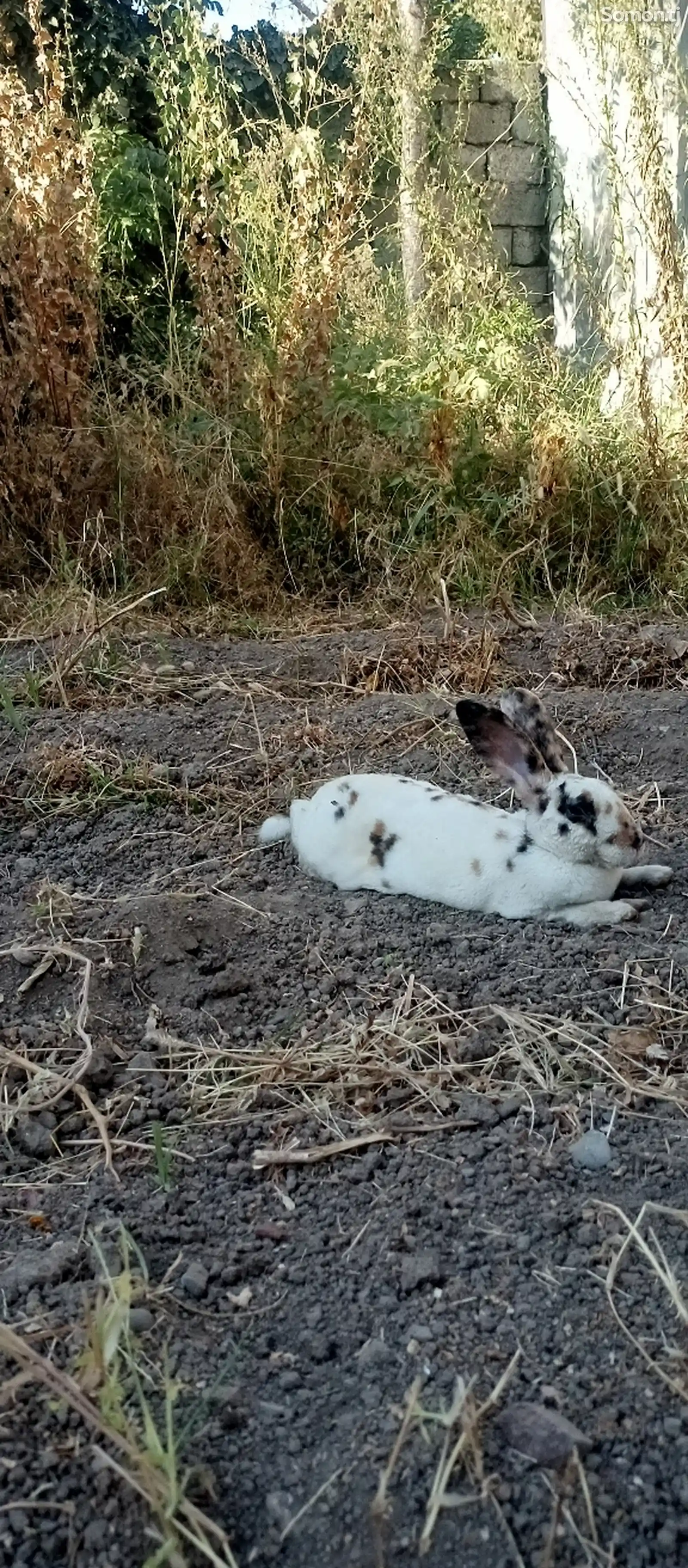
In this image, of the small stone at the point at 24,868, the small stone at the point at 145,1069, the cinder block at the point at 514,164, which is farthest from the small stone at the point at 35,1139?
the cinder block at the point at 514,164

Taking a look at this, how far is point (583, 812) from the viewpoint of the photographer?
3.13m

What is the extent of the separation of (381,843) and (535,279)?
7117 mm

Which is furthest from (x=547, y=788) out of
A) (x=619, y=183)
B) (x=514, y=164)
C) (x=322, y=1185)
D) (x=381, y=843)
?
(x=514, y=164)

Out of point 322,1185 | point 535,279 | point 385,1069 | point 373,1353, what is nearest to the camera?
point 373,1353

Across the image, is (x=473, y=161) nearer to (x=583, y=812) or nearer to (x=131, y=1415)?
(x=583, y=812)

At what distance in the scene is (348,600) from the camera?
238 inches

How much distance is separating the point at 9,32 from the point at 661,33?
16.8 ft

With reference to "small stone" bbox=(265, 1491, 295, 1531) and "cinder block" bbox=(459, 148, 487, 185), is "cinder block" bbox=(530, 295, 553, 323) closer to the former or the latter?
"cinder block" bbox=(459, 148, 487, 185)

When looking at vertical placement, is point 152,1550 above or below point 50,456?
below

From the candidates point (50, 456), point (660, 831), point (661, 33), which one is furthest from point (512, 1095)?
point (661, 33)

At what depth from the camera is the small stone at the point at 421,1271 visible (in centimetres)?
186

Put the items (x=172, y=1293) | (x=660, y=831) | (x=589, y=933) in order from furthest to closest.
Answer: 1. (x=660, y=831)
2. (x=589, y=933)
3. (x=172, y=1293)

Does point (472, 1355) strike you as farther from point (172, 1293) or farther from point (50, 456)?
point (50, 456)

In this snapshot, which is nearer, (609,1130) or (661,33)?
(609,1130)
